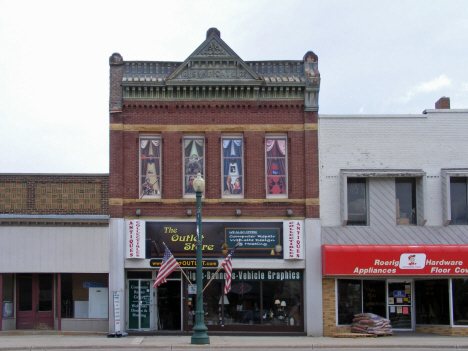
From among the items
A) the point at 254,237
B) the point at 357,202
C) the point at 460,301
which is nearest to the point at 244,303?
the point at 254,237

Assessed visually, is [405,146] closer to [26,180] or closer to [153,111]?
[153,111]

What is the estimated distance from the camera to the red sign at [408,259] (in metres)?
19.5

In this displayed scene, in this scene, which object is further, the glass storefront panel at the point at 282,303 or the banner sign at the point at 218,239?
the glass storefront panel at the point at 282,303

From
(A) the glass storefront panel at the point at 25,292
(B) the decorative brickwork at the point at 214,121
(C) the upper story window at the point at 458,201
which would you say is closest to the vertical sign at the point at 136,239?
(B) the decorative brickwork at the point at 214,121

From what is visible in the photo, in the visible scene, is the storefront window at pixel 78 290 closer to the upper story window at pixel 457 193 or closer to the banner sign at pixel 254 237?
the banner sign at pixel 254 237

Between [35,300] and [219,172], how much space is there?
7993 millimetres

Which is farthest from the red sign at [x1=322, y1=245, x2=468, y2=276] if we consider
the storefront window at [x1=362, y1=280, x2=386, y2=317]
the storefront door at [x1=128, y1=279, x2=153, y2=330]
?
the storefront door at [x1=128, y1=279, x2=153, y2=330]

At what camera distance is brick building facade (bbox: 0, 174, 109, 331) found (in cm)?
1970

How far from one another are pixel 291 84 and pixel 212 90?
290cm

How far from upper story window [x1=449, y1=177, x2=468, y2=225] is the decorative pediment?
8.14m

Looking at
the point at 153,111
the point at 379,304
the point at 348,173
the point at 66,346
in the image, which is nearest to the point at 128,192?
the point at 153,111

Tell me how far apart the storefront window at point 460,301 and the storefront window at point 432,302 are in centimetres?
24

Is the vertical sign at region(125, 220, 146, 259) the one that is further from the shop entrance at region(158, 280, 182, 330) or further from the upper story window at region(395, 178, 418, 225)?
the upper story window at region(395, 178, 418, 225)

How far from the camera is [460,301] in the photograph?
20.0 meters
